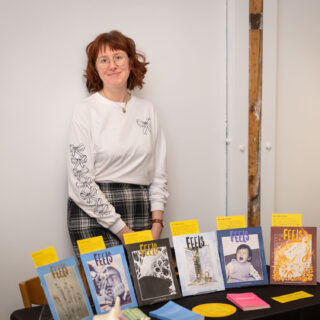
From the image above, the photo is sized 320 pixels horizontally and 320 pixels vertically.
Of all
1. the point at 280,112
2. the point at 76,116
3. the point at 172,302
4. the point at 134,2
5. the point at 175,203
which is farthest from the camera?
the point at 280,112

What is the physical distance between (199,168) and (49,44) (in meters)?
1.29

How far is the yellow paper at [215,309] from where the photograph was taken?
1474 mm

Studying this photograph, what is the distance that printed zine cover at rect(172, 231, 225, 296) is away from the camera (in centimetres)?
165

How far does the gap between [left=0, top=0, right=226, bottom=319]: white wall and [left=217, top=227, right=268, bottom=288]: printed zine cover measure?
1106 millimetres

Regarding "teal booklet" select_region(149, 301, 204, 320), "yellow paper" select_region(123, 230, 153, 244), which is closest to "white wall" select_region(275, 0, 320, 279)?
"yellow paper" select_region(123, 230, 153, 244)

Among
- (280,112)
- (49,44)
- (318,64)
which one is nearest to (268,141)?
(280,112)

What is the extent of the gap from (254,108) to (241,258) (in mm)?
1484

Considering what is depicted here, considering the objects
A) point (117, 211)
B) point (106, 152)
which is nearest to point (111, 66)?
point (106, 152)

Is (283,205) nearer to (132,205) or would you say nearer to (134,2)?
(132,205)

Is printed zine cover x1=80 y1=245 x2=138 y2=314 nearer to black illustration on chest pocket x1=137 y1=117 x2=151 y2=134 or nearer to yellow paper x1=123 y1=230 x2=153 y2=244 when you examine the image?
yellow paper x1=123 y1=230 x2=153 y2=244

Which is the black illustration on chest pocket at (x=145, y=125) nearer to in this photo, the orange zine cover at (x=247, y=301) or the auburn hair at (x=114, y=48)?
the auburn hair at (x=114, y=48)

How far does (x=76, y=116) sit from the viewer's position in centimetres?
229

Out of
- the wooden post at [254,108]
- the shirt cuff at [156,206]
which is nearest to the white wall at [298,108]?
the wooden post at [254,108]

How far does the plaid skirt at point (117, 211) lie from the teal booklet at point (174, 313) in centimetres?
83
